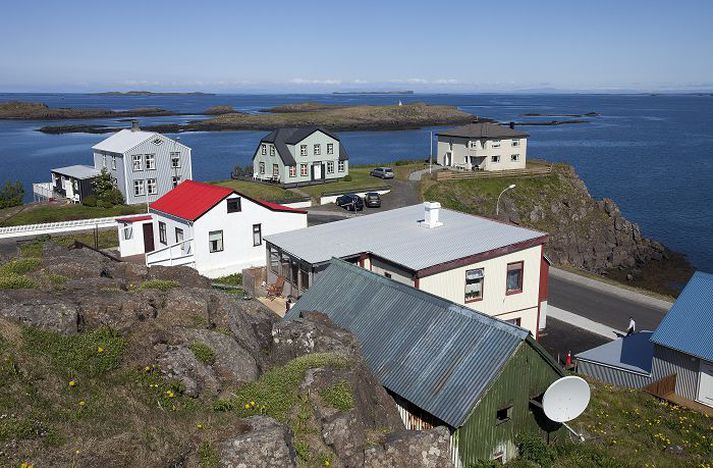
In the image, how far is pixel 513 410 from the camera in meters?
14.9

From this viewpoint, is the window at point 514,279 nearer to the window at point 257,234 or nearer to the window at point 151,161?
the window at point 257,234

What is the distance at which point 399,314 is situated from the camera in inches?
697

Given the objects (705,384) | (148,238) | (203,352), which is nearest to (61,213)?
(148,238)

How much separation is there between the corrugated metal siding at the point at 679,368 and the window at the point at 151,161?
158 feet

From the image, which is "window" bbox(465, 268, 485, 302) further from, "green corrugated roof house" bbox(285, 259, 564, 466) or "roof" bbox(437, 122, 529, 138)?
"roof" bbox(437, 122, 529, 138)

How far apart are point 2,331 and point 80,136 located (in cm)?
16029

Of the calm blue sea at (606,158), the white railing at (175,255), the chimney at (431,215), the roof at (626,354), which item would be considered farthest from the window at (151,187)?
the roof at (626,354)

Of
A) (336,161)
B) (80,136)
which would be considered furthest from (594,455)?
(80,136)

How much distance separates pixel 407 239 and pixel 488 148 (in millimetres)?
45642

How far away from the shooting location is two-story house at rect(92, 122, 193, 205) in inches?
2219

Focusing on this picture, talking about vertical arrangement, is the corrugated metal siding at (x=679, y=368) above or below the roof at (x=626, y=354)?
above

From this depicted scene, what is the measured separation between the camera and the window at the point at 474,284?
24.7 m

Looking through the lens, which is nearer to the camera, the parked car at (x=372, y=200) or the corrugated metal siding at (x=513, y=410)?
the corrugated metal siding at (x=513, y=410)

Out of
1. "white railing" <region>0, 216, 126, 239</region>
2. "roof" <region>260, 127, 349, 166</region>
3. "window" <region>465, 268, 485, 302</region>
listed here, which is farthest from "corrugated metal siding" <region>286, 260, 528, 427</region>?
"roof" <region>260, 127, 349, 166</region>
